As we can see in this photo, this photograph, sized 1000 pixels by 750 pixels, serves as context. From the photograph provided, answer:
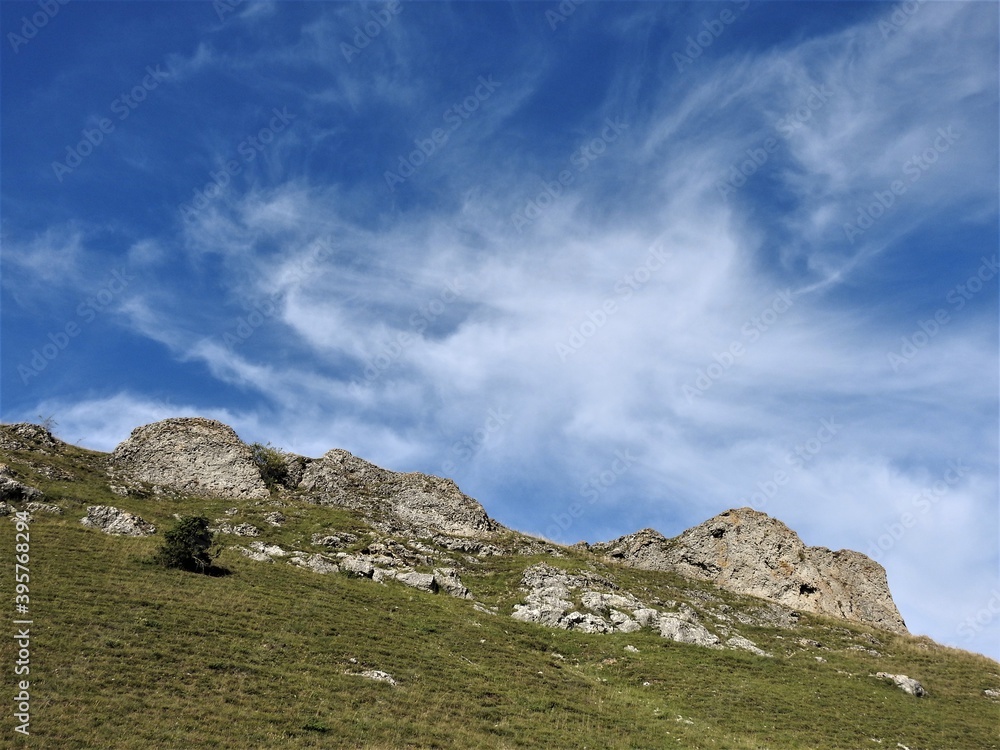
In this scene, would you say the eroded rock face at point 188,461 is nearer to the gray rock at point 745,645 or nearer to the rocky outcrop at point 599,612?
the rocky outcrop at point 599,612

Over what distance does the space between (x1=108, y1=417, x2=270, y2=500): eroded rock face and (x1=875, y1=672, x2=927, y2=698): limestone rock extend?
208 ft

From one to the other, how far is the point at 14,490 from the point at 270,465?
3120 centimetres

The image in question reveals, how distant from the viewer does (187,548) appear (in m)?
44.3

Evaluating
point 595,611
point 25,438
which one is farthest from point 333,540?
point 25,438

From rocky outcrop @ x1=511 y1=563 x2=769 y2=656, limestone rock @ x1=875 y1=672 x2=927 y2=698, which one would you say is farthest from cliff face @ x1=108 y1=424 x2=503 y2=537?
limestone rock @ x1=875 y1=672 x2=927 y2=698

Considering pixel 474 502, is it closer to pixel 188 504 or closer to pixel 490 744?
pixel 188 504

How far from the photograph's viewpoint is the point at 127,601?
1390 inches

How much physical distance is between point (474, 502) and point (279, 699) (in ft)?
172

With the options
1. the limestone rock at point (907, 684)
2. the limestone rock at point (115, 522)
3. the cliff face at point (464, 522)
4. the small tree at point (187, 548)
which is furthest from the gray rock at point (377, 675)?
the limestone rock at point (907, 684)

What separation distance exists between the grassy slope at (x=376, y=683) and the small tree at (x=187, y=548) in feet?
4.94

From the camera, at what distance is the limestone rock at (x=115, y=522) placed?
49.5 meters

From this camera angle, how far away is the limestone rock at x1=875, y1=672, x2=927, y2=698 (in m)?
46.4

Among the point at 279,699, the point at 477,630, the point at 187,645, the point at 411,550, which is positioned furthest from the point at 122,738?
the point at 411,550

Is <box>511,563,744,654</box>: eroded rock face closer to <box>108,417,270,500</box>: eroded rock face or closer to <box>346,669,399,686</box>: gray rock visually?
<box>346,669,399,686</box>: gray rock
